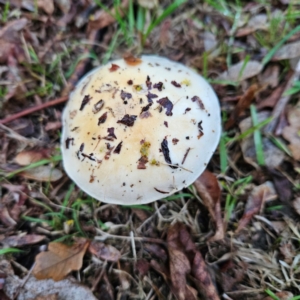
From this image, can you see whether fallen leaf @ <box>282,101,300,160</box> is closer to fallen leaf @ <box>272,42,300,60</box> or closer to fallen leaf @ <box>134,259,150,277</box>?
fallen leaf @ <box>272,42,300,60</box>

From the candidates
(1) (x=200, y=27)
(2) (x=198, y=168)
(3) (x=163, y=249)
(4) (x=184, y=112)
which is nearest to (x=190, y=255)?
(3) (x=163, y=249)

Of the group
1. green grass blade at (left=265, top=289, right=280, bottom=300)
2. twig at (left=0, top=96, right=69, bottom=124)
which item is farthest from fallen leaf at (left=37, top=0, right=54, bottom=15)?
green grass blade at (left=265, top=289, right=280, bottom=300)

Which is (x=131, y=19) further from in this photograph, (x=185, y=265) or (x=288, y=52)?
(x=185, y=265)

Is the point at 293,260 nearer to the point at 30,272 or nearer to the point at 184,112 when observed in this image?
the point at 184,112

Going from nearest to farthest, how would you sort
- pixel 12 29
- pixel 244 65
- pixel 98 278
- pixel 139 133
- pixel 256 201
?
pixel 139 133 → pixel 98 278 → pixel 256 201 → pixel 244 65 → pixel 12 29

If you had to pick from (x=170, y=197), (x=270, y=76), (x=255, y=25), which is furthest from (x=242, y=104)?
(x=170, y=197)

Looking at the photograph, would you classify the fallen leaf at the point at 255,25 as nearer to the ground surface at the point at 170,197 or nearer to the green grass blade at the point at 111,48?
the ground surface at the point at 170,197

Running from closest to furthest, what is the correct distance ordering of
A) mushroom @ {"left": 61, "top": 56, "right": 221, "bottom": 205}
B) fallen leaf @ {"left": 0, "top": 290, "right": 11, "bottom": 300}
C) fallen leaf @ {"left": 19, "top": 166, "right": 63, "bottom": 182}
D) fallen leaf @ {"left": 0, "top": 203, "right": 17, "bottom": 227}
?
mushroom @ {"left": 61, "top": 56, "right": 221, "bottom": 205}, fallen leaf @ {"left": 0, "top": 290, "right": 11, "bottom": 300}, fallen leaf @ {"left": 0, "top": 203, "right": 17, "bottom": 227}, fallen leaf @ {"left": 19, "top": 166, "right": 63, "bottom": 182}
